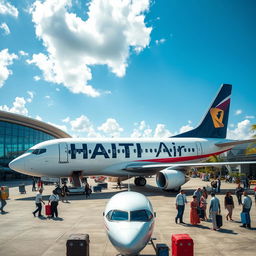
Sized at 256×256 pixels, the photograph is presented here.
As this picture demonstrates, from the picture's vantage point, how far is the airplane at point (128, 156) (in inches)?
886

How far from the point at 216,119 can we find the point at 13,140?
134ft

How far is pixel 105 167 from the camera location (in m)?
25.1

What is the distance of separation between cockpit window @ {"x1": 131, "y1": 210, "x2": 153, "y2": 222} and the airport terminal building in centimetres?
4884

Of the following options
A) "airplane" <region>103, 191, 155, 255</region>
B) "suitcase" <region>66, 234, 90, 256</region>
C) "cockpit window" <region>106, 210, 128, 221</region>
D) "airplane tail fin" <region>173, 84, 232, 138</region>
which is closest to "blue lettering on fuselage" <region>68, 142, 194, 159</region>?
"airplane tail fin" <region>173, 84, 232, 138</region>

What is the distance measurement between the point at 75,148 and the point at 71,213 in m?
9.67

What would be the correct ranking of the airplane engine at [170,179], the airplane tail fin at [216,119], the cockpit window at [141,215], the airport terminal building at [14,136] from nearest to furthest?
the cockpit window at [141,215] → the airplane engine at [170,179] → the airplane tail fin at [216,119] → the airport terminal building at [14,136]

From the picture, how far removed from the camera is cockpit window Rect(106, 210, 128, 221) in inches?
298

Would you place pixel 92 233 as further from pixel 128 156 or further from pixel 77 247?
pixel 128 156

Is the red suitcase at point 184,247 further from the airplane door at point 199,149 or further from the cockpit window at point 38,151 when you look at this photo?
the airplane door at point 199,149

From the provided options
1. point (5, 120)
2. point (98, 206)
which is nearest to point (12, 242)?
point (98, 206)

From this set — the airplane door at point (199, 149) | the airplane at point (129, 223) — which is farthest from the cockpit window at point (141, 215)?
the airplane door at point (199, 149)

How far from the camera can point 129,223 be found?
7336 millimetres

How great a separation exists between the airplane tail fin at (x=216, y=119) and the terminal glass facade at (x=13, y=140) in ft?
119

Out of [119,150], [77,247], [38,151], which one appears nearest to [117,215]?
[77,247]
